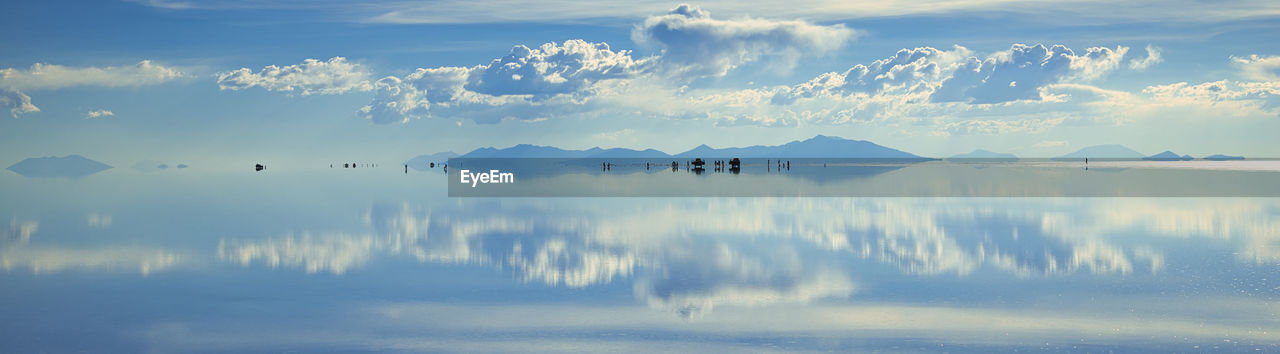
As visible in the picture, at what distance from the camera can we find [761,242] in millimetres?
34438

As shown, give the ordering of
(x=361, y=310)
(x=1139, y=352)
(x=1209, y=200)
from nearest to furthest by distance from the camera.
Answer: (x=1139, y=352) < (x=361, y=310) < (x=1209, y=200)

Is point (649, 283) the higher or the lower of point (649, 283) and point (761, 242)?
the lower

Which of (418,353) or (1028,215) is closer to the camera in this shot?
(418,353)

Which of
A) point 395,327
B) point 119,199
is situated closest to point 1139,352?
point 395,327

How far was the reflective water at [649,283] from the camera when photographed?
18.1 meters

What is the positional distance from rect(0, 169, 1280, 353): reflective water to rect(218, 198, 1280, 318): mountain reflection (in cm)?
15

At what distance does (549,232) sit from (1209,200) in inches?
1764

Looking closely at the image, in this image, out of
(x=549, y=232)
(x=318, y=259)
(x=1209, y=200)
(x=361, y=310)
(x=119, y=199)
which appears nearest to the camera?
(x=361, y=310)

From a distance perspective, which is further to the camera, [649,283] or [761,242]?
[761,242]

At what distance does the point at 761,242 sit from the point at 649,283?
427 inches

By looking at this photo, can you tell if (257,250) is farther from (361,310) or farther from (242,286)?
(361,310)

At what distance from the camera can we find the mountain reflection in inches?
1014

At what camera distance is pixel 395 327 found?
1905cm

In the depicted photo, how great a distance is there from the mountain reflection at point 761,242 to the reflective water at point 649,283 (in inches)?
6.0
